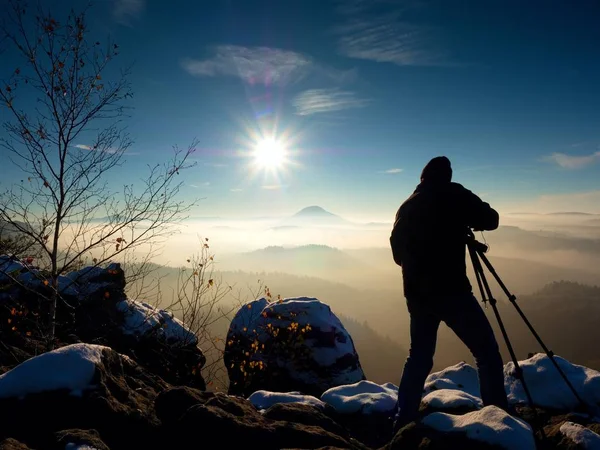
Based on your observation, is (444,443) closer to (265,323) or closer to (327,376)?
(327,376)

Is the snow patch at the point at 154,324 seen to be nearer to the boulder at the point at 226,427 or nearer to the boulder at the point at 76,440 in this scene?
the boulder at the point at 226,427

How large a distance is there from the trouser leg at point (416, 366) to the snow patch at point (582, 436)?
159cm

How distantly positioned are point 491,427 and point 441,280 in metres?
1.76

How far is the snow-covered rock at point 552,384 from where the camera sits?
5754 millimetres

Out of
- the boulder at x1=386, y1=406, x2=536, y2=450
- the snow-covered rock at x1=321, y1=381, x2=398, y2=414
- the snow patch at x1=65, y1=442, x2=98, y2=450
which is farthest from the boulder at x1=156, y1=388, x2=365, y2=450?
the snow-covered rock at x1=321, y1=381, x2=398, y2=414

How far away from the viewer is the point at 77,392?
3.54m

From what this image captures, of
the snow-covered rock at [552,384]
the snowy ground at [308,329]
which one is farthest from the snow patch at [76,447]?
the snowy ground at [308,329]

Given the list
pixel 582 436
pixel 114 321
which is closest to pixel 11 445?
pixel 582 436

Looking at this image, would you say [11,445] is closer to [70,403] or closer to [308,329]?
[70,403]

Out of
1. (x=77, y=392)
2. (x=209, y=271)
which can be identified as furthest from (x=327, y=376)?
(x=77, y=392)

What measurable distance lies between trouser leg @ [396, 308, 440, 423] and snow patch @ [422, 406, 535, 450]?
38.8 inches

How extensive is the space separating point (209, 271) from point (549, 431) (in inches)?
301

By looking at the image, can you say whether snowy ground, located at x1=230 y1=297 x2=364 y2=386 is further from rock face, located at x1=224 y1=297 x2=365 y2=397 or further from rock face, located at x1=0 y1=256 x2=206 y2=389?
rock face, located at x1=0 y1=256 x2=206 y2=389

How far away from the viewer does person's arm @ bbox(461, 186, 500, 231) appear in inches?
184
